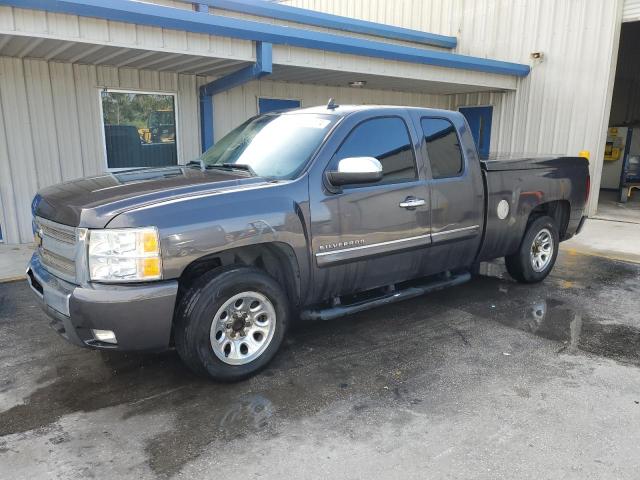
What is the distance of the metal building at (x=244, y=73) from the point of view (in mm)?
6938

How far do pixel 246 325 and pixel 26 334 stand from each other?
2349 mm

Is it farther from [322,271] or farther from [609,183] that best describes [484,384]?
[609,183]

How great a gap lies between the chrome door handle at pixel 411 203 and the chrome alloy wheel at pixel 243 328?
148 centimetres

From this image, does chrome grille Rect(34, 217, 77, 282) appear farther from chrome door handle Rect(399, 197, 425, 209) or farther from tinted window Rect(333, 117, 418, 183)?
chrome door handle Rect(399, 197, 425, 209)

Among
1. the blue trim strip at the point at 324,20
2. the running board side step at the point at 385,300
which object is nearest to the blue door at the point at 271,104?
the blue trim strip at the point at 324,20

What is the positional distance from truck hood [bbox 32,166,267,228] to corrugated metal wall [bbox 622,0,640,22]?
10.4 metres

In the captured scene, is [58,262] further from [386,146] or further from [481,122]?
[481,122]

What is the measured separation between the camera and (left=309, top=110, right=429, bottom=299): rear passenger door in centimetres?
398

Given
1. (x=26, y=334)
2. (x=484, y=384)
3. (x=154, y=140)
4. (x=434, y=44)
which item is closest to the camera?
(x=484, y=384)

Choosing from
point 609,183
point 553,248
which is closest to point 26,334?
point 553,248

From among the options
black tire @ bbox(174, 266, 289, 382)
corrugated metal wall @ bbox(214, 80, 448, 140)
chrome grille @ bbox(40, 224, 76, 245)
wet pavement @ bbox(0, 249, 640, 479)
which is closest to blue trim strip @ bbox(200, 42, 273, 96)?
corrugated metal wall @ bbox(214, 80, 448, 140)

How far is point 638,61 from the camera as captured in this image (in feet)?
59.5

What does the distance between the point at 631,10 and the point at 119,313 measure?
466 inches

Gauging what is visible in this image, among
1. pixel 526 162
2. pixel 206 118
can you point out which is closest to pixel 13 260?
pixel 206 118
